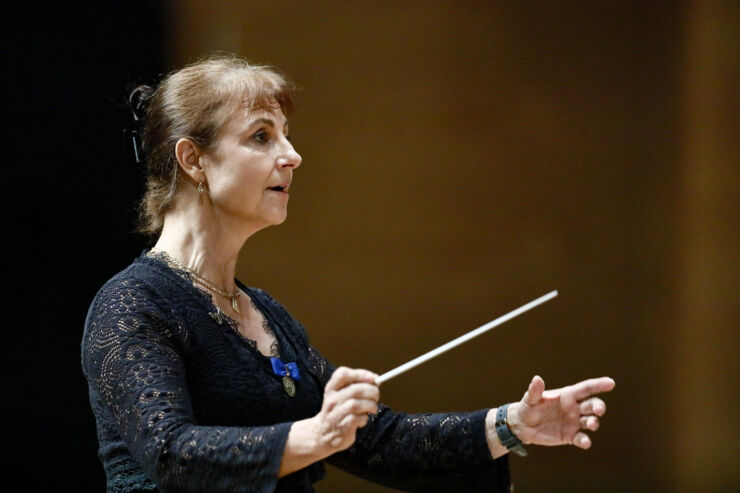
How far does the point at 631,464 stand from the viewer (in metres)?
3.91

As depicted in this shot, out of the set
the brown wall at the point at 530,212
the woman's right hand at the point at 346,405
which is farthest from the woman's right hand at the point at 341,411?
the brown wall at the point at 530,212

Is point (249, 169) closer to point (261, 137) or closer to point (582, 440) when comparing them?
point (261, 137)

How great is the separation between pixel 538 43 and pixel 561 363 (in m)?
1.30

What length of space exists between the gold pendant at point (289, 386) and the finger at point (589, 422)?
23.9 inches

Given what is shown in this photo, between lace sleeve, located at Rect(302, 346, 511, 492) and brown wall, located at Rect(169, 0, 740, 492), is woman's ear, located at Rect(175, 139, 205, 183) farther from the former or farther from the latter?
brown wall, located at Rect(169, 0, 740, 492)

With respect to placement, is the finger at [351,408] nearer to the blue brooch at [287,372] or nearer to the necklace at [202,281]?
the blue brooch at [287,372]

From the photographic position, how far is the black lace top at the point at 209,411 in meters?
1.68

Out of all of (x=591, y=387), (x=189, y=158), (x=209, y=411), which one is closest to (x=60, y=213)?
(x=189, y=158)

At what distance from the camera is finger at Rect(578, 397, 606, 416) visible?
2.02 m

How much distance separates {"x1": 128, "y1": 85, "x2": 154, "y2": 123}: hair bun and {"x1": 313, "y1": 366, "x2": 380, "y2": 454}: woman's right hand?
947 mm

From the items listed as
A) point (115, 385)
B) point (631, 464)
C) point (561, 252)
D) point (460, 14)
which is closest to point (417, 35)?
A: point (460, 14)

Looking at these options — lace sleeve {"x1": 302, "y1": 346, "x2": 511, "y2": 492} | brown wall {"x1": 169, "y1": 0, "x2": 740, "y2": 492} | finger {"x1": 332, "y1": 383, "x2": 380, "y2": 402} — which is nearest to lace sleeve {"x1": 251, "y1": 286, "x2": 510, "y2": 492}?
lace sleeve {"x1": 302, "y1": 346, "x2": 511, "y2": 492}

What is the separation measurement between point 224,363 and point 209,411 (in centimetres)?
11

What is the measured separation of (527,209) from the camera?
395 cm
